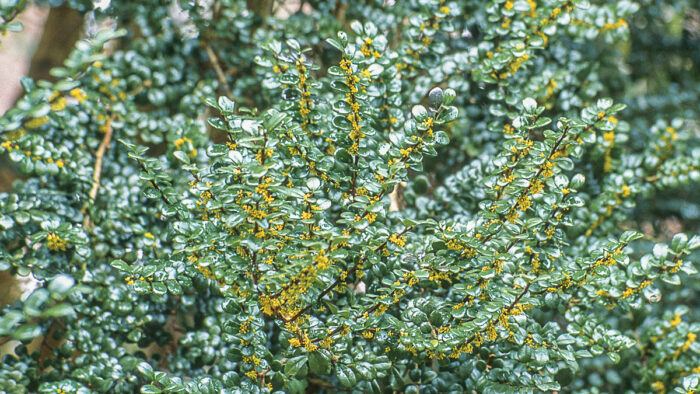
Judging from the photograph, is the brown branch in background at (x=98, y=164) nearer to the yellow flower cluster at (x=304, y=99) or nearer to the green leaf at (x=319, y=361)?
the yellow flower cluster at (x=304, y=99)

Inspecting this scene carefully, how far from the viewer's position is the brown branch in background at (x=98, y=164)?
1.62m

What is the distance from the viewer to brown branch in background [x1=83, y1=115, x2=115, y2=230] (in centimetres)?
162

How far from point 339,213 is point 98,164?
773 millimetres

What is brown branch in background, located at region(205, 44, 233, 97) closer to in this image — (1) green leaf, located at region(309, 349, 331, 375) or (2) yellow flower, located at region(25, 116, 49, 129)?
(2) yellow flower, located at region(25, 116, 49, 129)

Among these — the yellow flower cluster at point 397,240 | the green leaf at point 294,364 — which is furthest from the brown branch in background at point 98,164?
the yellow flower cluster at point 397,240

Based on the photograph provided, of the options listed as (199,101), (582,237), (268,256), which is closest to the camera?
(268,256)

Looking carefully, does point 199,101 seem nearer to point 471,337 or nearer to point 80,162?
point 80,162

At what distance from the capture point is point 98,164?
1697mm

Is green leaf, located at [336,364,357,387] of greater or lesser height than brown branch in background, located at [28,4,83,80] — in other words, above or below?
above

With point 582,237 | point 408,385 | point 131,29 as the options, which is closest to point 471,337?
point 408,385

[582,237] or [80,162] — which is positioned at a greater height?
A: [582,237]

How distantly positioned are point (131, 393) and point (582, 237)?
1289 millimetres

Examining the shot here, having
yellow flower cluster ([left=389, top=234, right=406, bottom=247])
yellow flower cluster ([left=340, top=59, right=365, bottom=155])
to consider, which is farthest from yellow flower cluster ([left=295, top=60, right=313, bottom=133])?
yellow flower cluster ([left=389, top=234, right=406, bottom=247])

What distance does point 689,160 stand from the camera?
5.28ft
